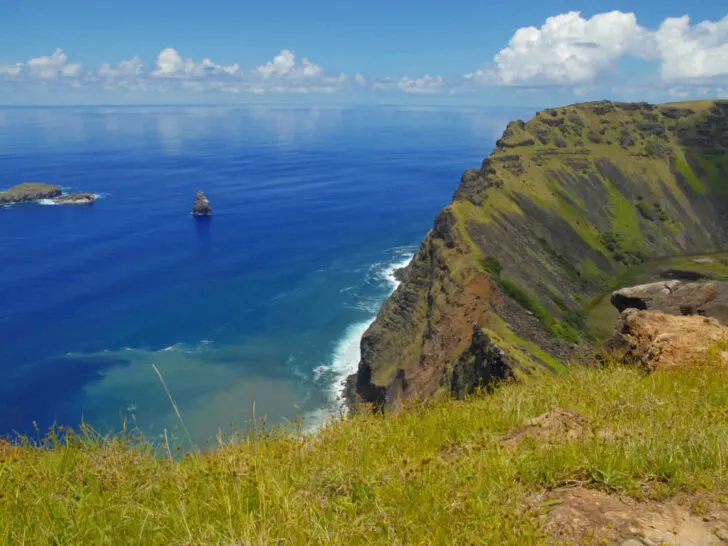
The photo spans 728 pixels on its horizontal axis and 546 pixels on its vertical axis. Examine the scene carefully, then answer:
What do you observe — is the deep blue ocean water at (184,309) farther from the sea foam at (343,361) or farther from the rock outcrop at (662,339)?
the rock outcrop at (662,339)

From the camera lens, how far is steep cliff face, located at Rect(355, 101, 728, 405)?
6012 cm

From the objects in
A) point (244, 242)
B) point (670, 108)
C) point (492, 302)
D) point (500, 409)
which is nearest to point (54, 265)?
point (244, 242)

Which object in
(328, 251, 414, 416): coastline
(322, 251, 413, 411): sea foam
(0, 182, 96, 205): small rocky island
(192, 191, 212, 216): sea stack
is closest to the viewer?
(328, 251, 414, 416): coastline

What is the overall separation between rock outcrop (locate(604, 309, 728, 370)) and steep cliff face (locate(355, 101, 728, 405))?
2395 millimetres

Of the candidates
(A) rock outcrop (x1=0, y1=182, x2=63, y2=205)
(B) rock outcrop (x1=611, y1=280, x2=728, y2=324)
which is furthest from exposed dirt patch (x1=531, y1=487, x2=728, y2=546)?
(A) rock outcrop (x1=0, y1=182, x2=63, y2=205)

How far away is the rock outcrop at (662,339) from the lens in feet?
37.7

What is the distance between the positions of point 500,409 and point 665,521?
336 cm

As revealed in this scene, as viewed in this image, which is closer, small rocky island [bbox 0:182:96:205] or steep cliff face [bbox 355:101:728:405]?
steep cliff face [bbox 355:101:728:405]

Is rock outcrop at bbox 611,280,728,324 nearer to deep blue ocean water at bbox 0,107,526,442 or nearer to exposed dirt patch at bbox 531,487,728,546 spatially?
exposed dirt patch at bbox 531,487,728,546

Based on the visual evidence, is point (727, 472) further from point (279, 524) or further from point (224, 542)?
point (224, 542)

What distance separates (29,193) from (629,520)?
22568 cm

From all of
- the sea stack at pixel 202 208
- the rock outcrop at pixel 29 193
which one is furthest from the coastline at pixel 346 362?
the rock outcrop at pixel 29 193

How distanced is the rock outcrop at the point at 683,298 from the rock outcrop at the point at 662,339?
5.29 meters

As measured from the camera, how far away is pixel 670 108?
188 metres
